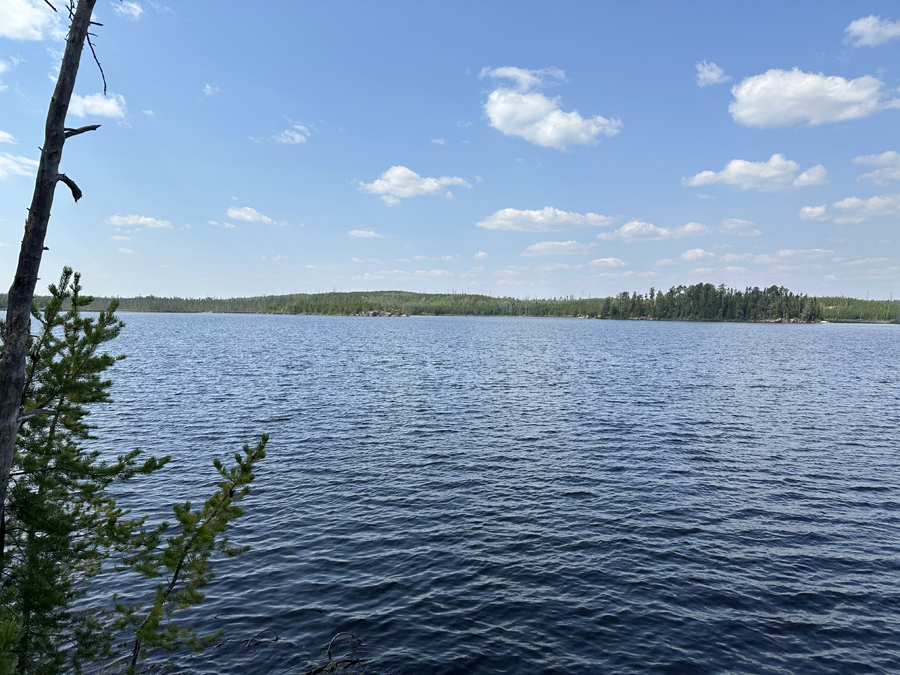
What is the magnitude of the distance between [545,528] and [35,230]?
17.9 metres

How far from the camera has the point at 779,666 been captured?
11.8 meters

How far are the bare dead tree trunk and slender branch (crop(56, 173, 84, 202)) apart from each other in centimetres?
1

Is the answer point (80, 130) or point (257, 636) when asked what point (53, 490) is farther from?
point (80, 130)

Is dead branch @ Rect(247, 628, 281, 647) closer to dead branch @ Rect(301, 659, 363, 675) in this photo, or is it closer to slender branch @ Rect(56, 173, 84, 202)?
dead branch @ Rect(301, 659, 363, 675)

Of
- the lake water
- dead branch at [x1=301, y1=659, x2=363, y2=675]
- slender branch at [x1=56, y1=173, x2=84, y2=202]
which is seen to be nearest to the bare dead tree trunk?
slender branch at [x1=56, y1=173, x2=84, y2=202]

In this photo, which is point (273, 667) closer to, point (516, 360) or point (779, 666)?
point (779, 666)

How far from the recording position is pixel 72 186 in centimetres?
739

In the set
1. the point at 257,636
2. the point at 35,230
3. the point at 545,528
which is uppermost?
the point at 35,230

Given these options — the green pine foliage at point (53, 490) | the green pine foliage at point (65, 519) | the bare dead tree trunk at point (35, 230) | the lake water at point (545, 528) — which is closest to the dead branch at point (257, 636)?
the lake water at point (545, 528)

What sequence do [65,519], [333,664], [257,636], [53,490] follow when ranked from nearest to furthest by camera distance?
1. [65,519]
2. [53,490]
3. [333,664]
4. [257,636]

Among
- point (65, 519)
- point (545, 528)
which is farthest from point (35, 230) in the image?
point (545, 528)

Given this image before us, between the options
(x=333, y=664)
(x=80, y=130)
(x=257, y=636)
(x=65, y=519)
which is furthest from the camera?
(x=257, y=636)

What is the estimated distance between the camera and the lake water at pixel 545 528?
41.4 ft

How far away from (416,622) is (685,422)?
98.6 ft
